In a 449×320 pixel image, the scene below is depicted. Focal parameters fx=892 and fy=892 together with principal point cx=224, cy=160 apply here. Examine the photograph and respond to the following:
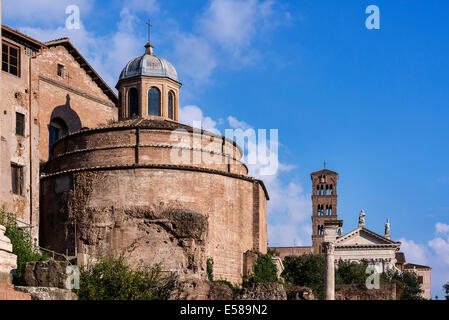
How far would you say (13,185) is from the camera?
131ft

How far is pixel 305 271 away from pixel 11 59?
30894 mm

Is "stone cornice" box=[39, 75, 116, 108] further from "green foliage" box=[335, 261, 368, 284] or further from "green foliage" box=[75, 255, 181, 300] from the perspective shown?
"green foliage" box=[335, 261, 368, 284]

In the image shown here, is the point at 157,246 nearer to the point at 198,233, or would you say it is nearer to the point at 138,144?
the point at 198,233

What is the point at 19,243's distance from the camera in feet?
109

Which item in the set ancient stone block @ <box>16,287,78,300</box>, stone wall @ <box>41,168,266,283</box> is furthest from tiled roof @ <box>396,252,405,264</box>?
ancient stone block @ <box>16,287,78,300</box>

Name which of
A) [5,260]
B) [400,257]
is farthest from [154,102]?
[400,257]

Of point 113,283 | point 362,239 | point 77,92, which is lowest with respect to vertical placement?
point 113,283

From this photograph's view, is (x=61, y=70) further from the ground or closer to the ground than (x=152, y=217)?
further from the ground

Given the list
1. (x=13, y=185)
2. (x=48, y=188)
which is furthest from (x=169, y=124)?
(x=13, y=185)

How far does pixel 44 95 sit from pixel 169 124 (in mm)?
8008

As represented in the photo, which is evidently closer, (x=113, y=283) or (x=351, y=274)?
(x=113, y=283)

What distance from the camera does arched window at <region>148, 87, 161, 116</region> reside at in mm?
51312

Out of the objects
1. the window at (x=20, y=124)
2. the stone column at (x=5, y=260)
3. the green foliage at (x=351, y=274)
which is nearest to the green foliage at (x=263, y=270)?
the window at (x=20, y=124)

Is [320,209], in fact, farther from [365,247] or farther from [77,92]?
[77,92]
